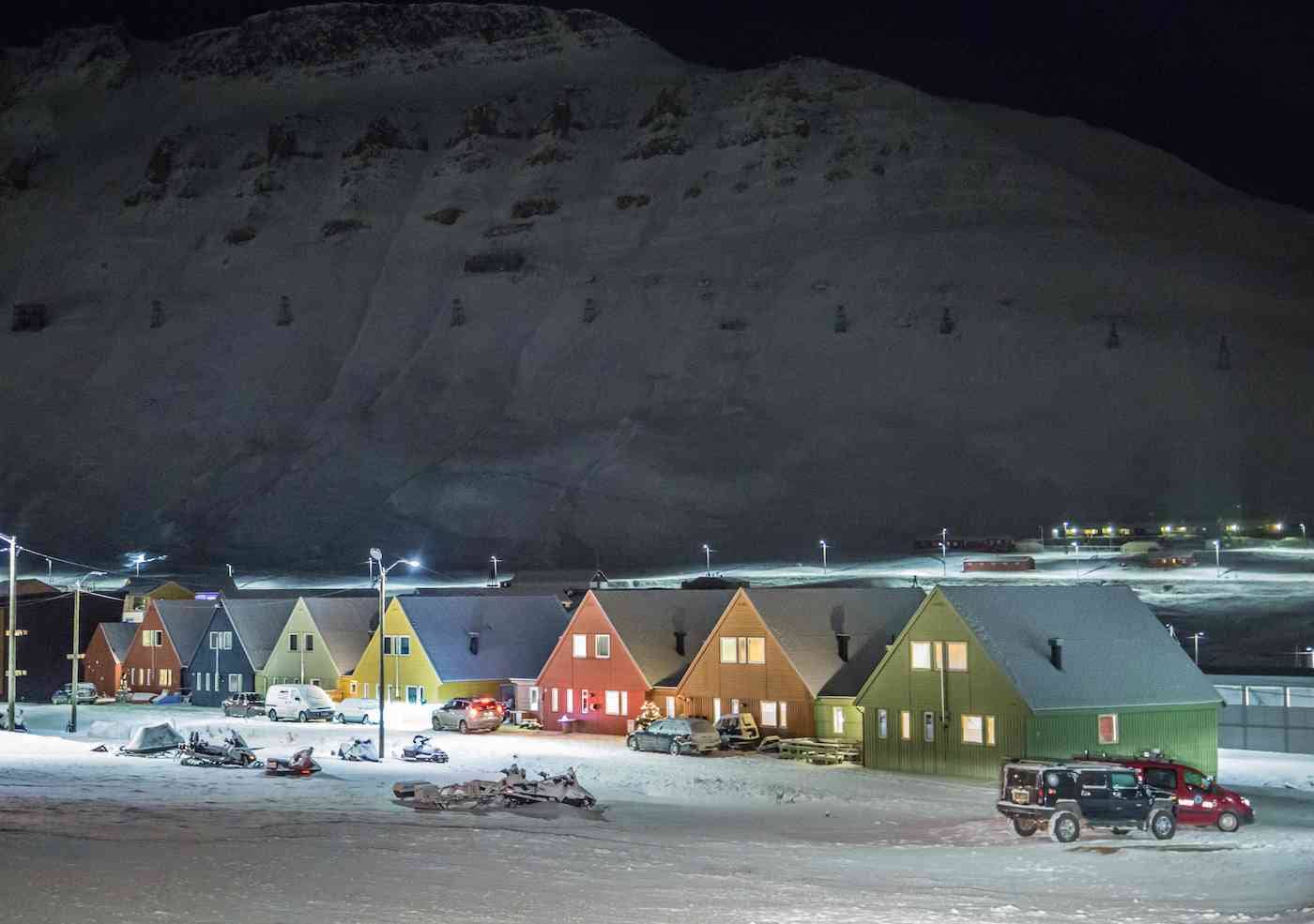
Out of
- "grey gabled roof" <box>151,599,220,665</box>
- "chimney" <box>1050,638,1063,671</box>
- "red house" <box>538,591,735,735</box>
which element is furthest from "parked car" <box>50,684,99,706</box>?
"chimney" <box>1050,638,1063,671</box>

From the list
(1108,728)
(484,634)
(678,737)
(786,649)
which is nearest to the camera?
(1108,728)

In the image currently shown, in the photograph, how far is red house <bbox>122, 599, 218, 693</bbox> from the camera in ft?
286

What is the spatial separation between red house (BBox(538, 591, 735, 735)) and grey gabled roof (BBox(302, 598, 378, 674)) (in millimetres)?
13827

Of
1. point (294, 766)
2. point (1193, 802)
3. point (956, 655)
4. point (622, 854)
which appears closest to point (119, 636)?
point (294, 766)

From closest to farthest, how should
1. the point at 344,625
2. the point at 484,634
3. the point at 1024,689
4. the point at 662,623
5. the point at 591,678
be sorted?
the point at 1024,689, the point at 591,678, the point at 662,623, the point at 484,634, the point at 344,625

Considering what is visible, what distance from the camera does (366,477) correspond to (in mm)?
174875

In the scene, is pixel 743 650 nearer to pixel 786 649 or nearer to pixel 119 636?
pixel 786 649

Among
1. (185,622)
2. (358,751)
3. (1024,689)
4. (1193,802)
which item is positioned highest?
(185,622)

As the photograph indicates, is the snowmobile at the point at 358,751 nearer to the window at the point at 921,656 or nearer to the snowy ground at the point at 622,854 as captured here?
the snowy ground at the point at 622,854

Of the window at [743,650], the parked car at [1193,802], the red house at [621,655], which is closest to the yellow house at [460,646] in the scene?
the red house at [621,655]

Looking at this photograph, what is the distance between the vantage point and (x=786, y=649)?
190 feet

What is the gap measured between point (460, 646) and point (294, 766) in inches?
1008

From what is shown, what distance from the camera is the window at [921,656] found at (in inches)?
1948

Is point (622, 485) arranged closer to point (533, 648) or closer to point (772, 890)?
point (533, 648)
